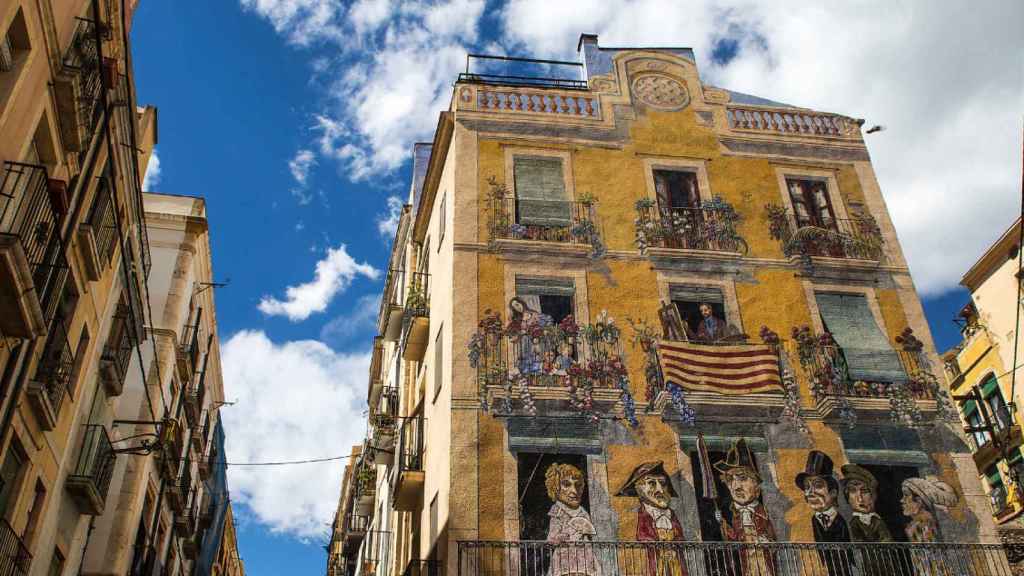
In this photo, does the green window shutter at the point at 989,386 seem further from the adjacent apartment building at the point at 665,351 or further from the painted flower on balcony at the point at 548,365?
the painted flower on balcony at the point at 548,365

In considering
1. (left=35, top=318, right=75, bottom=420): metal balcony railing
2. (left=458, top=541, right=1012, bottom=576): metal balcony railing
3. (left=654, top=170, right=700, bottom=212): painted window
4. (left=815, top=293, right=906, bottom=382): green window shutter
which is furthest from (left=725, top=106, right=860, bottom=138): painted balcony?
(left=35, top=318, right=75, bottom=420): metal balcony railing

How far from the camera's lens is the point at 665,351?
63.7 feet

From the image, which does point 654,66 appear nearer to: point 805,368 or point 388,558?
point 805,368

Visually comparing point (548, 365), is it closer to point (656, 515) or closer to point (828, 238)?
point (656, 515)

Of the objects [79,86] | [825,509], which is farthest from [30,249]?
[825,509]

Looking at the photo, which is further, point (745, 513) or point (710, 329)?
point (710, 329)

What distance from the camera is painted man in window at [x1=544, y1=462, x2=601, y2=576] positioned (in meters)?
16.4

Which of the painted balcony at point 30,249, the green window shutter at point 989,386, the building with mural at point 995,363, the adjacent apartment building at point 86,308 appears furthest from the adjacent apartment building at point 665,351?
the green window shutter at point 989,386

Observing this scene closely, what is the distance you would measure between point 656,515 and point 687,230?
7674 millimetres

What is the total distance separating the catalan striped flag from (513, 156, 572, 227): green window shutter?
4288 millimetres

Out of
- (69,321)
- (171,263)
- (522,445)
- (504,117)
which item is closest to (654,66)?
(504,117)

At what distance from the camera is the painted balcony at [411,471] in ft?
66.3

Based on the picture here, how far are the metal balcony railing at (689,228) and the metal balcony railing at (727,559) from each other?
7.58 m

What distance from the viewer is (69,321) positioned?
16.6m
